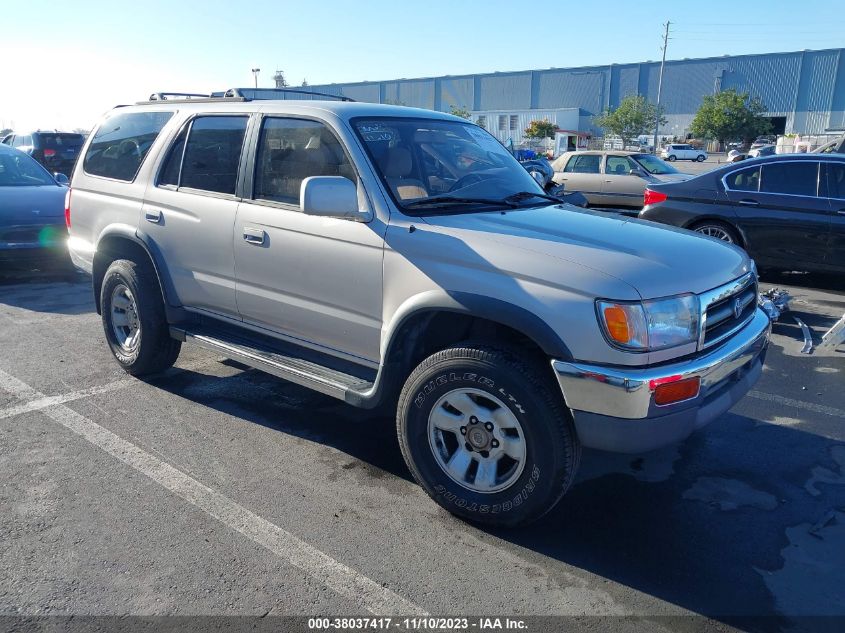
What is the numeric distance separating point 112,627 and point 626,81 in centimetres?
8308

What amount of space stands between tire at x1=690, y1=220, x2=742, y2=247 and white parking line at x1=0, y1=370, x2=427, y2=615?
704 centimetres

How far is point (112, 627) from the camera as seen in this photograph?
2658mm

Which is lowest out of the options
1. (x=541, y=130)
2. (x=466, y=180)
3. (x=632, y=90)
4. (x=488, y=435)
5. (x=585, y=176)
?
(x=488, y=435)

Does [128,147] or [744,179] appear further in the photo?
[744,179]

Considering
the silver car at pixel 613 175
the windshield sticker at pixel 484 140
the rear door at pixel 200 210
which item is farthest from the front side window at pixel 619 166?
the rear door at pixel 200 210

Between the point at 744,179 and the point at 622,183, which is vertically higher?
the point at 744,179

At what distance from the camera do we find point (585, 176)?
15383 millimetres

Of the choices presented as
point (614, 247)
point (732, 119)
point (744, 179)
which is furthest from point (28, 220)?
point (732, 119)

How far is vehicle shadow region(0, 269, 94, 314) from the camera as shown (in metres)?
7.61

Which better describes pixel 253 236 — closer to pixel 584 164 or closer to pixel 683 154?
pixel 584 164

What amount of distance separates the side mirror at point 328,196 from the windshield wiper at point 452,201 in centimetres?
33

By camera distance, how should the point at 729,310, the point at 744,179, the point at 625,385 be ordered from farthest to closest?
the point at 744,179 → the point at 729,310 → the point at 625,385

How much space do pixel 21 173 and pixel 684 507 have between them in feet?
31.1

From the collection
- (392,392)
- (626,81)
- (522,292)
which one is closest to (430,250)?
(522,292)
